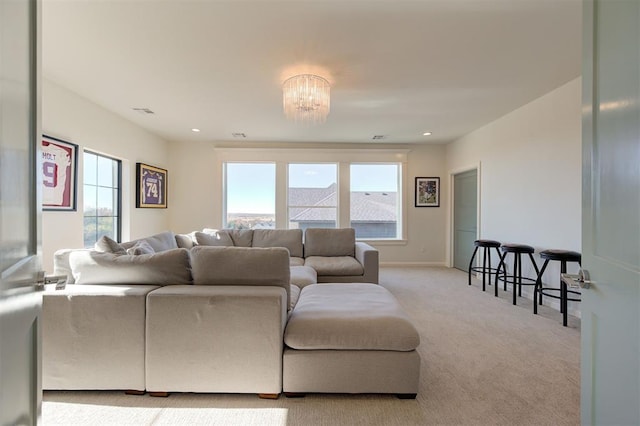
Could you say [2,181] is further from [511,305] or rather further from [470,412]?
[511,305]

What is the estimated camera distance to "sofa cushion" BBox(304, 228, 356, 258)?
4.38 meters

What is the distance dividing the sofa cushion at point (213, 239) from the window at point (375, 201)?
251cm

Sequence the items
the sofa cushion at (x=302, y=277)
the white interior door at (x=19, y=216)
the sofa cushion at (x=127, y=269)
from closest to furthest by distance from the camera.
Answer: the white interior door at (x=19, y=216) < the sofa cushion at (x=127, y=269) < the sofa cushion at (x=302, y=277)

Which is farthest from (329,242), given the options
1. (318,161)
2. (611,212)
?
(611,212)

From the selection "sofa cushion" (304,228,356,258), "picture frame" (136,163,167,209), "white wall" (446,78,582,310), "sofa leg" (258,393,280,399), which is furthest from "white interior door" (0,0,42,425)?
"picture frame" (136,163,167,209)

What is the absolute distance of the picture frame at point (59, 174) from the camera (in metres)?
2.92

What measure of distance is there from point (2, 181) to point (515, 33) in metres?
2.87

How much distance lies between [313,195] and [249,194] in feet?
Answer: 4.12

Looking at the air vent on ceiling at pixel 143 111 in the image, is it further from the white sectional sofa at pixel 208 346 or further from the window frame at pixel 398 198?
the window frame at pixel 398 198

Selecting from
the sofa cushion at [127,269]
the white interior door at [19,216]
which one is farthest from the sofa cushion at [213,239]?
the white interior door at [19,216]

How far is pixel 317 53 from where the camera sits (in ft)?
7.89

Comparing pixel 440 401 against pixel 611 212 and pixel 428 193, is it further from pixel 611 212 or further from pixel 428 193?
pixel 428 193

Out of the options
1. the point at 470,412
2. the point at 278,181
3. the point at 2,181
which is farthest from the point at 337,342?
the point at 278,181

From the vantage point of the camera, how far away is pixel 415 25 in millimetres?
2057
